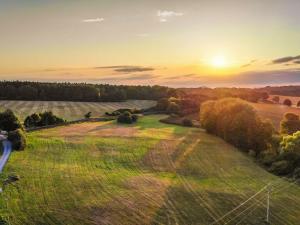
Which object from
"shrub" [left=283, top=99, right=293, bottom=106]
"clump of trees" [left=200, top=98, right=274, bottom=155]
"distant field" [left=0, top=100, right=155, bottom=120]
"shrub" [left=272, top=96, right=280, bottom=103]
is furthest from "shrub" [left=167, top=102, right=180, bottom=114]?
"shrub" [left=272, top=96, right=280, bottom=103]

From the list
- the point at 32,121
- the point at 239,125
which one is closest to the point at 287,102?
the point at 239,125

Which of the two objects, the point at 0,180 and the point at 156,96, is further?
the point at 156,96

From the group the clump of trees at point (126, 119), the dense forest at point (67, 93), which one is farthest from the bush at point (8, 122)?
the dense forest at point (67, 93)

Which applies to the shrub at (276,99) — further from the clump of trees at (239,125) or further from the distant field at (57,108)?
the clump of trees at (239,125)

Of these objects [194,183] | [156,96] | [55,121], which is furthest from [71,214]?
[156,96]

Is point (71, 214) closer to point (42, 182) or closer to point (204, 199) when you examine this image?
point (42, 182)

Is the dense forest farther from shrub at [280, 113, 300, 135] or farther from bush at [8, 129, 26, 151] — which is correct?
bush at [8, 129, 26, 151]

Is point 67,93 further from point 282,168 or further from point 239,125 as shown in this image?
point 282,168
